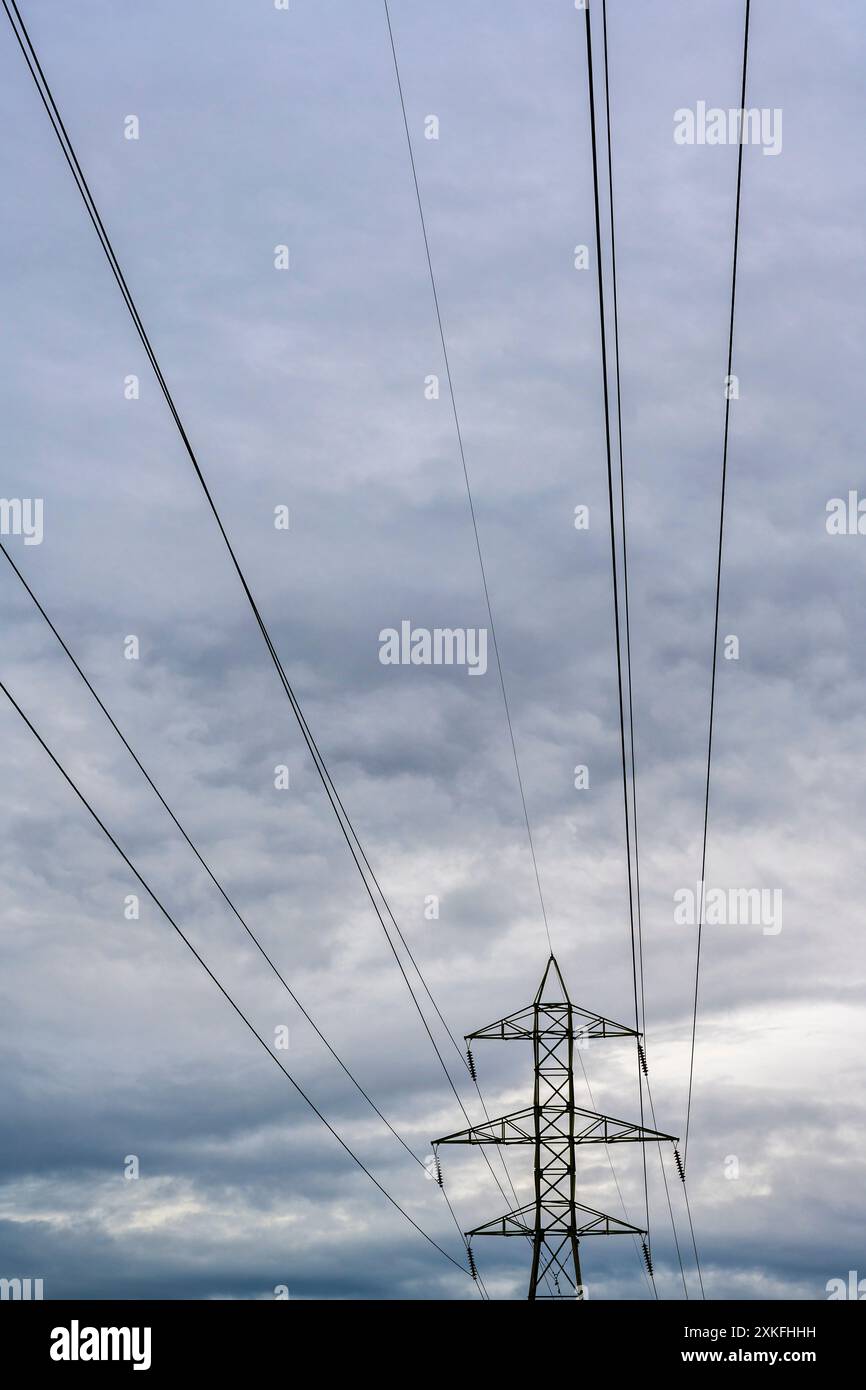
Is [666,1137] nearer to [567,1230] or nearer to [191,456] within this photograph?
[567,1230]

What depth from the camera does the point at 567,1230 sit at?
36688 millimetres

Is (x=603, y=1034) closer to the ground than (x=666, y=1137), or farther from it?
farther from it
